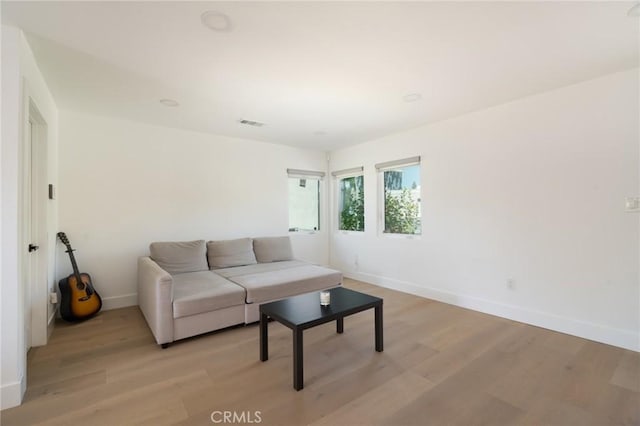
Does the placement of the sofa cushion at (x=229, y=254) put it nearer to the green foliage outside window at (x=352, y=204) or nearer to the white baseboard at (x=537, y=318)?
the green foliage outside window at (x=352, y=204)

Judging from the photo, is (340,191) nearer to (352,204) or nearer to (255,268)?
(352,204)

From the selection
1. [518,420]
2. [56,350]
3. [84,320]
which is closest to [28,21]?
[56,350]

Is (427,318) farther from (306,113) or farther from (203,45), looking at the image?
(203,45)

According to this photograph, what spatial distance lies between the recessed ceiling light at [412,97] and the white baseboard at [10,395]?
3.70 meters

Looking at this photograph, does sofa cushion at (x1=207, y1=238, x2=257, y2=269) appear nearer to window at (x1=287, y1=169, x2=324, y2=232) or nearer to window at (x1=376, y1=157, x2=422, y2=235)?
window at (x1=287, y1=169, x2=324, y2=232)

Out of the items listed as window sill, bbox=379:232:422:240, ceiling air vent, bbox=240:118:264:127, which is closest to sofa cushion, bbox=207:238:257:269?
ceiling air vent, bbox=240:118:264:127

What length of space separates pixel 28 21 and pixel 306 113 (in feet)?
7.66

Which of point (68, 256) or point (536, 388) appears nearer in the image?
point (536, 388)

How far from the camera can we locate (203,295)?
2.77m

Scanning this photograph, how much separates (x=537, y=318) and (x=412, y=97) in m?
2.56

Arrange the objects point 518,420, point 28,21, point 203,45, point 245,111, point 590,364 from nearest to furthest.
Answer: point 518,420 → point 28,21 → point 203,45 → point 590,364 → point 245,111

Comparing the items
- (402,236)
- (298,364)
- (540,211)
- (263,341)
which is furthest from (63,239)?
(540,211)

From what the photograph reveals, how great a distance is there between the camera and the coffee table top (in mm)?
2092

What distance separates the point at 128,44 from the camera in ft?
6.81
